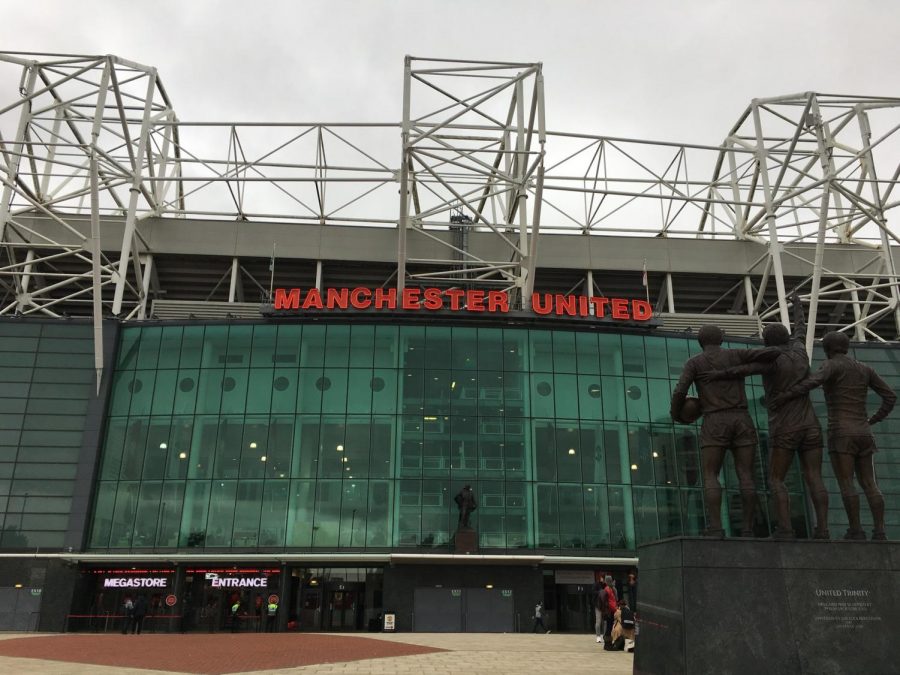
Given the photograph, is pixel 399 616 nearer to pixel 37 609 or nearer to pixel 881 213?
pixel 37 609

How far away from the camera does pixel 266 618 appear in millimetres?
36500

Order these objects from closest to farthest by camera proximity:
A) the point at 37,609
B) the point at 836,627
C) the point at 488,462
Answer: the point at 836,627 < the point at 37,609 < the point at 488,462

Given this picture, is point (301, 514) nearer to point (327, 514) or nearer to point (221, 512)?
point (327, 514)

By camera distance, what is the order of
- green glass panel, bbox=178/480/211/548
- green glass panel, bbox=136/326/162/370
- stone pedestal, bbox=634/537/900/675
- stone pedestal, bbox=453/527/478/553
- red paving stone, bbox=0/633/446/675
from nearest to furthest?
stone pedestal, bbox=634/537/900/675 < red paving stone, bbox=0/633/446/675 < stone pedestal, bbox=453/527/478/553 < green glass panel, bbox=178/480/211/548 < green glass panel, bbox=136/326/162/370

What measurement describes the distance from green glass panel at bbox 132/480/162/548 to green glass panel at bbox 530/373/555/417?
19736 millimetres

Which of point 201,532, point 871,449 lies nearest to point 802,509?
point 871,449

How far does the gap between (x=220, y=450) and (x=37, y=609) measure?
10.8 meters

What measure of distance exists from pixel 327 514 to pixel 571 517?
12273 mm

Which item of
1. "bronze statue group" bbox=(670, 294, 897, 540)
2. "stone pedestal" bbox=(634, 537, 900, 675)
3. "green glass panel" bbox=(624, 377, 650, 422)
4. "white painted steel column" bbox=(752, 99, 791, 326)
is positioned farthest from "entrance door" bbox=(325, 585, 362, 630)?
"white painted steel column" bbox=(752, 99, 791, 326)

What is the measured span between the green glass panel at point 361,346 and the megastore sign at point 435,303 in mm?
1219

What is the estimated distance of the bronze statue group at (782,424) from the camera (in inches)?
600

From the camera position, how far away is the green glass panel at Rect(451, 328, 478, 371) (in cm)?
4012

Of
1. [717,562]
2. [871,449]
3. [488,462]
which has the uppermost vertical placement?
[488,462]

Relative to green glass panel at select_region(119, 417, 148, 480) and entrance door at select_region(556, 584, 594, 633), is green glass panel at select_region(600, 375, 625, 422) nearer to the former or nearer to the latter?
entrance door at select_region(556, 584, 594, 633)
